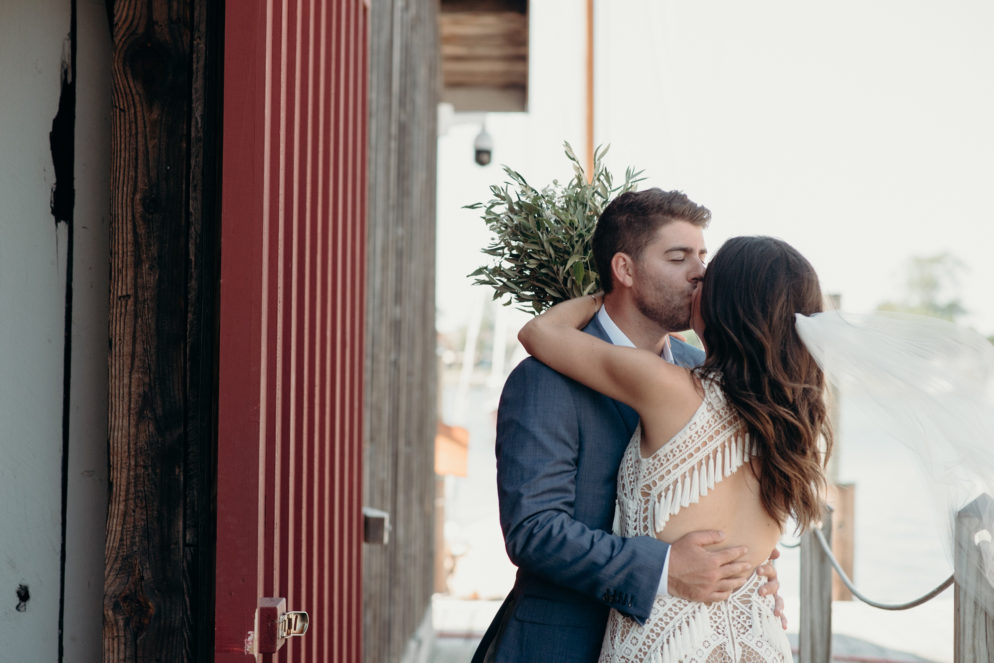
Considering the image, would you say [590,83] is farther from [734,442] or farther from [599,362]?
[734,442]

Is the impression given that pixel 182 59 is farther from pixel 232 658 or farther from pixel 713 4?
pixel 713 4

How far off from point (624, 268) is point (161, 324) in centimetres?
108

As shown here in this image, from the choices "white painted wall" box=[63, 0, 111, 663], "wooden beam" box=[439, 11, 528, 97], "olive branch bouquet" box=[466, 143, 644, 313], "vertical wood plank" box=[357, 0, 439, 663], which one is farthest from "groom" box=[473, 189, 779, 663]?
"wooden beam" box=[439, 11, 528, 97]

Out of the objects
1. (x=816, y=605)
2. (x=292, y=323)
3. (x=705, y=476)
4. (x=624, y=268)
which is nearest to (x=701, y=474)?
(x=705, y=476)

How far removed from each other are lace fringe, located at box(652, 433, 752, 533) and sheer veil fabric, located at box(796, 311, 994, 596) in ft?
0.80

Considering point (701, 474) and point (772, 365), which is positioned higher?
point (772, 365)

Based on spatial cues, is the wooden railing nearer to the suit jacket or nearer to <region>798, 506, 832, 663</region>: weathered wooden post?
the suit jacket

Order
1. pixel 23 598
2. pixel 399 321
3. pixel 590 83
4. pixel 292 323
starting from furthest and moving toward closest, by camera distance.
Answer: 1. pixel 590 83
2. pixel 399 321
3. pixel 292 323
4. pixel 23 598

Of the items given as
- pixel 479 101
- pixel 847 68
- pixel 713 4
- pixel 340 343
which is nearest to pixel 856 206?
pixel 847 68

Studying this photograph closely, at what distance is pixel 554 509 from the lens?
2.15 metres

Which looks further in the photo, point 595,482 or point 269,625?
point 595,482

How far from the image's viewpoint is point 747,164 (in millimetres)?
49844

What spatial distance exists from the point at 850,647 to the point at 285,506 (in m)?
4.67

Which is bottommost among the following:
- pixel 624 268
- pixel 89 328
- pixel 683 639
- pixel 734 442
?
pixel 683 639
